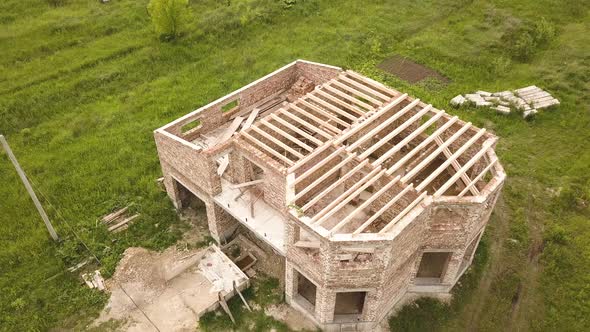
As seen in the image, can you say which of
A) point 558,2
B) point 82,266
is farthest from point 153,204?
point 558,2

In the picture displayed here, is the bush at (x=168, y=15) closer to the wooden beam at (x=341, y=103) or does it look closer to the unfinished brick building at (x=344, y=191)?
the unfinished brick building at (x=344, y=191)

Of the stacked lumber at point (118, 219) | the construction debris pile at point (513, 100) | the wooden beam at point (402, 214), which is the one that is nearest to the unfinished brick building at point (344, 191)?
the wooden beam at point (402, 214)

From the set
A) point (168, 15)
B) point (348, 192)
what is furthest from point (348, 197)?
point (168, 15)

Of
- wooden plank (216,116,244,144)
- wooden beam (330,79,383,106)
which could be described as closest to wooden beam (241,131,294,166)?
wooden plank (216,116,244,144)

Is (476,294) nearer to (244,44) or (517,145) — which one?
(517,145)

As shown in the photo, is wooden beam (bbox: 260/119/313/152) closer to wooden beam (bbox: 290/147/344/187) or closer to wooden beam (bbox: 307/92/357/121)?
wooden beam (bbox: 290/147/344/187)
